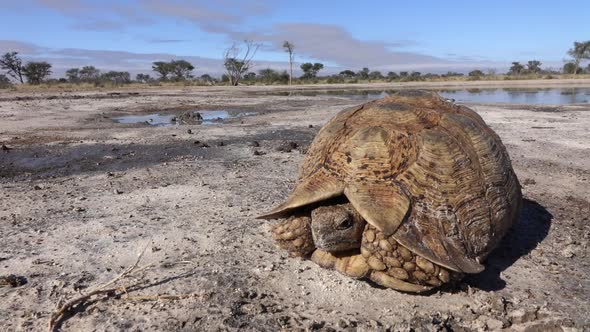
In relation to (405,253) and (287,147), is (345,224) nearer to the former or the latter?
(405,253)

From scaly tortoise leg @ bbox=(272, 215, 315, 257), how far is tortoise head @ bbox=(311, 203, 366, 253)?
1.06ft

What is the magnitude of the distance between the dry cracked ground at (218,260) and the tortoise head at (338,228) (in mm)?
455

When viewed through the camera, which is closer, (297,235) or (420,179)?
(420,179)

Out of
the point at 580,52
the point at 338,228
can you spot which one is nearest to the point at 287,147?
the point at 338,228

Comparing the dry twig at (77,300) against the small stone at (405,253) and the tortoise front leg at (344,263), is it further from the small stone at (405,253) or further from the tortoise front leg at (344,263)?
the small stone at (405,253)

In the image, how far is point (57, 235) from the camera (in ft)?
15.1

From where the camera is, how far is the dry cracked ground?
3.14 meters

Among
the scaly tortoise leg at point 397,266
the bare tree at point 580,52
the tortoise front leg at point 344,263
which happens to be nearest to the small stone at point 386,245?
the scaly tortoise leg at point 397,266

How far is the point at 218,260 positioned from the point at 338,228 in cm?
135

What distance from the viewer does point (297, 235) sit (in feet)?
11.8

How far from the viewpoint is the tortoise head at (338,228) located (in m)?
3.18

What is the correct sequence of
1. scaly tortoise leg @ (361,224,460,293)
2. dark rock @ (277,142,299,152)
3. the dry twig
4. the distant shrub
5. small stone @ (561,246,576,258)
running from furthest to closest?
1. the distant shrub
2. dark rock @ (277,142,299,152)
3. small stone @ (561,246,576,258)
4. scaly tortoise leg @ (361,224,460,293)
5. the dry twig

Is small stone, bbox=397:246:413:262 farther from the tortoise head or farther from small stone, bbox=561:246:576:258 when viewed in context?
small stone, bbox=561:246:576:258

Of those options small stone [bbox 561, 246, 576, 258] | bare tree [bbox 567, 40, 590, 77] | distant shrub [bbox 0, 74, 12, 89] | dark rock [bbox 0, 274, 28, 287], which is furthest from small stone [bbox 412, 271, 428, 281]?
bare tree [bbox 567, 40, 590, 77]
